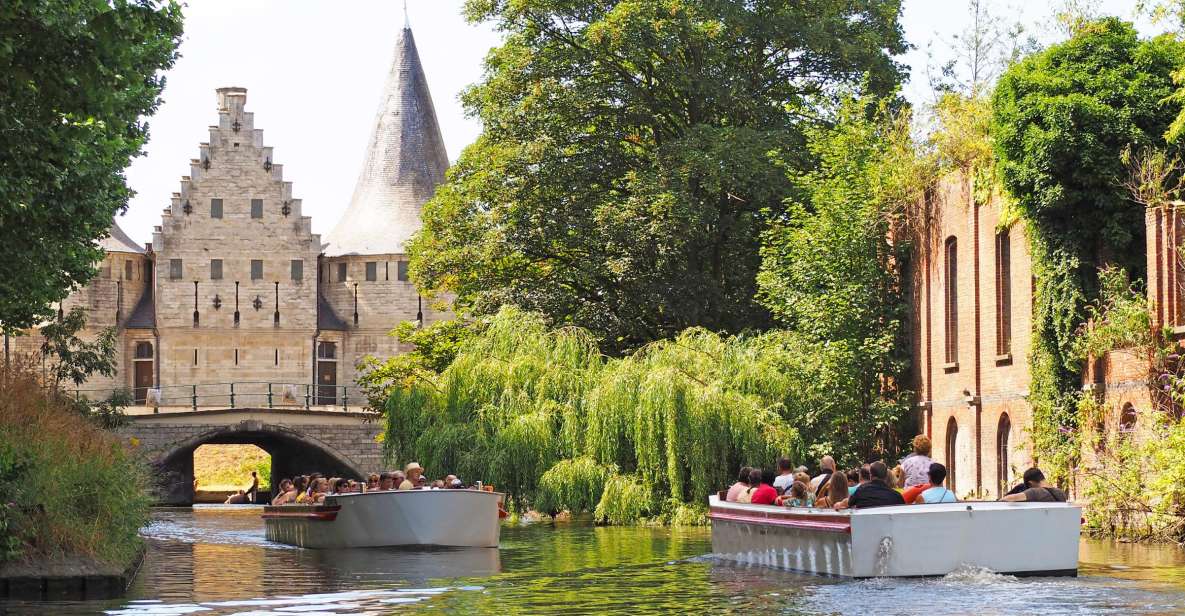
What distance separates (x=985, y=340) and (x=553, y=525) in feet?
27.5

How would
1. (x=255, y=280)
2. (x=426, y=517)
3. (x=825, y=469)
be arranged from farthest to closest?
(x=255, y=280) < (x=426, y=517) < (x=825, y=469)

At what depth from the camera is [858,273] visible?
35844mm

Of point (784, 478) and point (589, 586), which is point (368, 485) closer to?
point (784, 478)

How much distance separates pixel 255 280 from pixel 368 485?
41.0 m

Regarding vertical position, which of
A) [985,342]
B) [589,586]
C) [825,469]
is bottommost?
[589,586]

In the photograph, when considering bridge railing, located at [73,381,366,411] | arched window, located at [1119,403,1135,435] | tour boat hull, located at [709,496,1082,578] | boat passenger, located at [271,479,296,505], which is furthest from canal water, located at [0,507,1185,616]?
bridge railing, located at [73,381,366,411]

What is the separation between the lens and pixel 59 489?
1823 cm

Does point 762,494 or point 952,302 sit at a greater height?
point 952,302

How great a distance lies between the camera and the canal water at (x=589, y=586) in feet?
53.8

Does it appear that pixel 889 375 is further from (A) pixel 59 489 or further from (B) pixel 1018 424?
(A) pixel 59 489

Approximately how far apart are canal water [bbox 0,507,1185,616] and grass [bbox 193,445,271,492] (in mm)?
45874

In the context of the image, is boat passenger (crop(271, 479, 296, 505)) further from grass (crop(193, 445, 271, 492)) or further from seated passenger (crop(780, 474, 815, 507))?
grass (crop(193, 445, 271, 492))

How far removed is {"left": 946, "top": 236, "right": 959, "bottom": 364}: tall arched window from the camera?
112ft

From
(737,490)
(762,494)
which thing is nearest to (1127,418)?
(737,490)
